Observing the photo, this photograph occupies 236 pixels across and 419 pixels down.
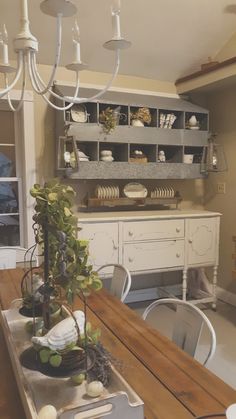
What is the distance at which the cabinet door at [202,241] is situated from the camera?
3309 mm

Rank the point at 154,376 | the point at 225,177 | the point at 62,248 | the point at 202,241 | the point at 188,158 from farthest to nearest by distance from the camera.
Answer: the point at 225,177 < the point at 188,158 < the point at 202,241 < the point at 154,376 < the point at 62,248

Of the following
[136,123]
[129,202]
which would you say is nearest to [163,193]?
[129,202]

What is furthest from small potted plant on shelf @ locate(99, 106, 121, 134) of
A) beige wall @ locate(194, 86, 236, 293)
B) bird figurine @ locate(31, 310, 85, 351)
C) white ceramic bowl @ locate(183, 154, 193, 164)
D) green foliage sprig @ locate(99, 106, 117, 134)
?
bird figurine @ locate(31, 310, 85, 351)

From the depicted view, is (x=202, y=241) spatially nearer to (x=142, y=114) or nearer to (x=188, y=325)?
(x=142, y=114)

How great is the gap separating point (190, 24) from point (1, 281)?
8.22 ft

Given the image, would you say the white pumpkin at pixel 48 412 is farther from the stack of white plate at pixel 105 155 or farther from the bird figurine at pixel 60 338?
the stack of white plate at pixel 105 155

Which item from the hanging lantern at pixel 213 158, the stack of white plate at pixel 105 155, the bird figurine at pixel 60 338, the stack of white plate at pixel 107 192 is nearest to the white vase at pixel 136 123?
the stack of white plate at pixel 105 155

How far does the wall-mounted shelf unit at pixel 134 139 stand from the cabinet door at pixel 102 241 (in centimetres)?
46

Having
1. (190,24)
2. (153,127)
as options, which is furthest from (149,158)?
(190,24)

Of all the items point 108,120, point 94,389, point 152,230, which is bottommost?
point 94,389

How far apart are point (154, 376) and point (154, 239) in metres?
2.07

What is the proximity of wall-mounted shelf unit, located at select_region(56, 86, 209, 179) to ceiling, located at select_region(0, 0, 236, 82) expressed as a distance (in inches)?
11.4

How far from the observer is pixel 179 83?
140 inches

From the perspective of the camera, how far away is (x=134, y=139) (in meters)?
3.19
